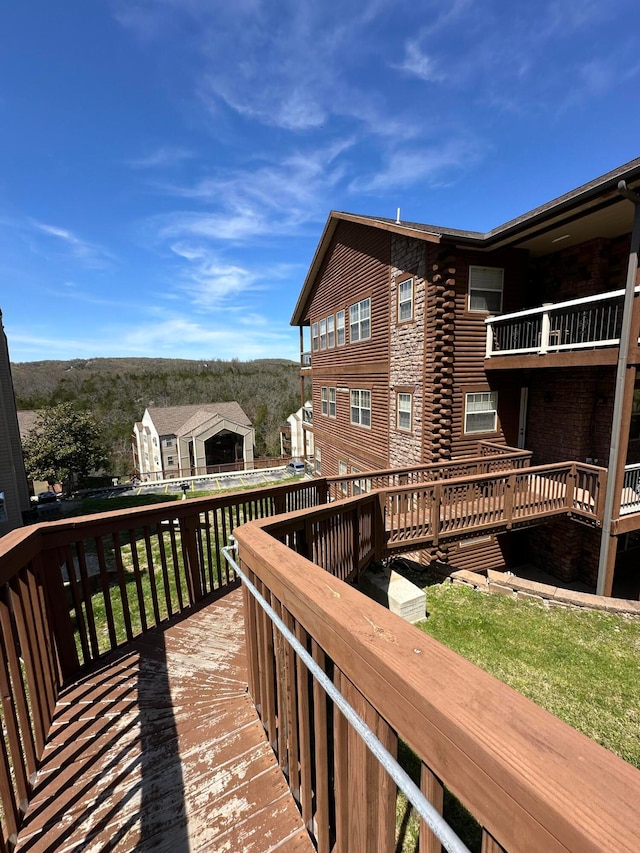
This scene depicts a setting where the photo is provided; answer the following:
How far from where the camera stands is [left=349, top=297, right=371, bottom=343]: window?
13.0 metres

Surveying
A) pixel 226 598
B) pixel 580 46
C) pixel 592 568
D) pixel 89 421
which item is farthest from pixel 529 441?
pixel 89 421

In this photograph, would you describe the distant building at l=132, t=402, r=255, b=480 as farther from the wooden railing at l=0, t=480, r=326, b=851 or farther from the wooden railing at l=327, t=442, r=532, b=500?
the wooden railing at l=0, t=480, r=326, b=851

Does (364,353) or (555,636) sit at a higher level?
(364,353)

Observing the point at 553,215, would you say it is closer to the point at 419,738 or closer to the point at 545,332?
the point at 545,332

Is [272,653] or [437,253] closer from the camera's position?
[272,653]

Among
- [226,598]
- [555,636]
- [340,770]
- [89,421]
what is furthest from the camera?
[89,421]

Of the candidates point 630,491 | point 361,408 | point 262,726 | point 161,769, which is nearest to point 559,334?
point 630,491

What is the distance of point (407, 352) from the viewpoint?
10727mm

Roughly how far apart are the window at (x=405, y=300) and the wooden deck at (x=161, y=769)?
9629 mm

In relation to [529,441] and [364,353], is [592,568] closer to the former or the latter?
[529,441]

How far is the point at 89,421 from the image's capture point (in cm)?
2669

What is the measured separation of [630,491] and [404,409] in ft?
17.9

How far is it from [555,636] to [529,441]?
239 inches

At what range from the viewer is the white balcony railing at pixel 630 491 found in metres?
7.99
